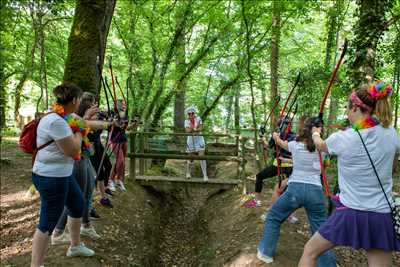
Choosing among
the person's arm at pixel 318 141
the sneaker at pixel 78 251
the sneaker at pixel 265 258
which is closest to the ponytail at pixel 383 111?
the person's arm at pixel 318 141

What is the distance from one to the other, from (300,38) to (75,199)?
16.5 metres

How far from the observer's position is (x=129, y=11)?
10.9 metres

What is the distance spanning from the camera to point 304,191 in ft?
11.1

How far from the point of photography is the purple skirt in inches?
85.4

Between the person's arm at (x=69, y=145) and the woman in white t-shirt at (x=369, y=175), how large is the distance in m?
2.07

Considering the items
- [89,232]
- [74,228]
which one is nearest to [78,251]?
[74,228]

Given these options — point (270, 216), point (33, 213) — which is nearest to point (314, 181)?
point (270, 216)

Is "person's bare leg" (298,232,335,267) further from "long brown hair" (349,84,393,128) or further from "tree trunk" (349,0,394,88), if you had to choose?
"tree trunk" (349,0,394,88)

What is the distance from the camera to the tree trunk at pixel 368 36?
16.6 feet

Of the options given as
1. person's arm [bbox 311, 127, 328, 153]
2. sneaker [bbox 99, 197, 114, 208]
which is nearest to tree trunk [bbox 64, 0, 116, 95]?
sneaker [bbox 99, 197, 114, 208]

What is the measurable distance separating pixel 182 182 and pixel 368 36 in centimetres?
461

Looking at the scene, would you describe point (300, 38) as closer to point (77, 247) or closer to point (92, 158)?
point (92, 158)

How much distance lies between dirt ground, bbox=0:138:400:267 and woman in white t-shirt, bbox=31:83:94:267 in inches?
33.9

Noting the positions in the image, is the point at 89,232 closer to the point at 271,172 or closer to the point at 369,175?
the point at 271,172
